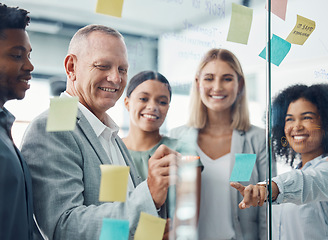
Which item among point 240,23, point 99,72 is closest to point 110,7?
point 99,72

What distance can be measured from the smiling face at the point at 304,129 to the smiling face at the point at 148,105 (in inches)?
25.1

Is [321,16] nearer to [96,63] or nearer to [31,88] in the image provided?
[96,63]

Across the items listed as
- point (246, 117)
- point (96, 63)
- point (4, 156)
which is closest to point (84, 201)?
point (4, 156)

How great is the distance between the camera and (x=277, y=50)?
146cm

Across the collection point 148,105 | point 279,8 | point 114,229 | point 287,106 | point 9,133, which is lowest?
point 114,229

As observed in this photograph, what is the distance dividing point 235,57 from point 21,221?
952mm

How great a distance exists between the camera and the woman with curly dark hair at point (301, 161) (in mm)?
1477

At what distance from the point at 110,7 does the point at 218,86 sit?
520mm

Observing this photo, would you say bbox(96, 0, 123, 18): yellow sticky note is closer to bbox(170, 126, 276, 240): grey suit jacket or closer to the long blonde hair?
the long blonde hair

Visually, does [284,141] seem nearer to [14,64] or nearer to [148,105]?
[148,105]

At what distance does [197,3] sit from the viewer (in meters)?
1.27

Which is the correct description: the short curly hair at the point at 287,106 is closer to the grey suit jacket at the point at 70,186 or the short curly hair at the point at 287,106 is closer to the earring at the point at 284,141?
the earring at the point at 284,141

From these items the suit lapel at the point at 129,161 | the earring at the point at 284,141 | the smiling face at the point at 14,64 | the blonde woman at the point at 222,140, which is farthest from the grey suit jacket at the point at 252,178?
the smiling face at the point at 14,64

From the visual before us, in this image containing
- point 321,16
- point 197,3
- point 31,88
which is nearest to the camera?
point 31,88
